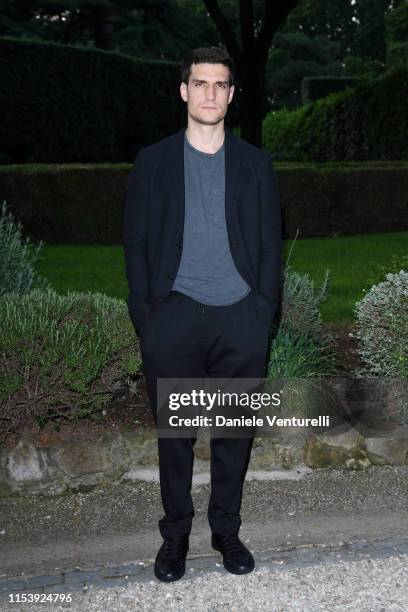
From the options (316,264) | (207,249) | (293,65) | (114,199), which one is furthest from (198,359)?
(293,65)

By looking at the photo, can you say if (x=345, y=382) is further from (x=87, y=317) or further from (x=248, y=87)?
(x=248, y=87)

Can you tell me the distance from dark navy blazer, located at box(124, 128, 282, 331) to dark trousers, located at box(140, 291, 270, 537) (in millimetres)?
90

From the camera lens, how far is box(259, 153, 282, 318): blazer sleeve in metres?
3.55

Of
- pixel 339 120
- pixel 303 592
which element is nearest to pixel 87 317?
pixel 303 592

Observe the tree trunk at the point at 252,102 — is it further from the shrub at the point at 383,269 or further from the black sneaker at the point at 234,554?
the black sneaker at the point at 234,554

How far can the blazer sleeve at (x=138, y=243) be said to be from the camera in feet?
11.5

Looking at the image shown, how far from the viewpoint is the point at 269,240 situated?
3.57 metres

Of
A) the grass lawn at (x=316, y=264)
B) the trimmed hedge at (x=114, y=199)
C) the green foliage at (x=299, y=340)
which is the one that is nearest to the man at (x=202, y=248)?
the green foliage at (x=299, y=340)

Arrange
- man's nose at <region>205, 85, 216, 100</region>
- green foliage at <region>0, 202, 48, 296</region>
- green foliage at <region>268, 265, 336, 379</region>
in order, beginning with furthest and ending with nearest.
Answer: green foliage at <region>0, 202, 48, 296</region> < green foliage at <region>268, 265, 336, 379</region> < man's nose at <region>205, 85, 216, 100</region>

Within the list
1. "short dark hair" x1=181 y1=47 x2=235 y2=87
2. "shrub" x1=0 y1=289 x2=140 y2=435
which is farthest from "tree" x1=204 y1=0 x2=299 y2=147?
"short dark hair" x1=181 y1=47 x2=235 y2=87

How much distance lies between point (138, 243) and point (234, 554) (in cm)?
138

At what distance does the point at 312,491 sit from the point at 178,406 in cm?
114

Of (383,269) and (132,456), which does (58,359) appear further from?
(383,269)

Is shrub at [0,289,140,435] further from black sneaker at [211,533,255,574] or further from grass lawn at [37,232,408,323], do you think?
grass lawn at [37,232,408,323]
